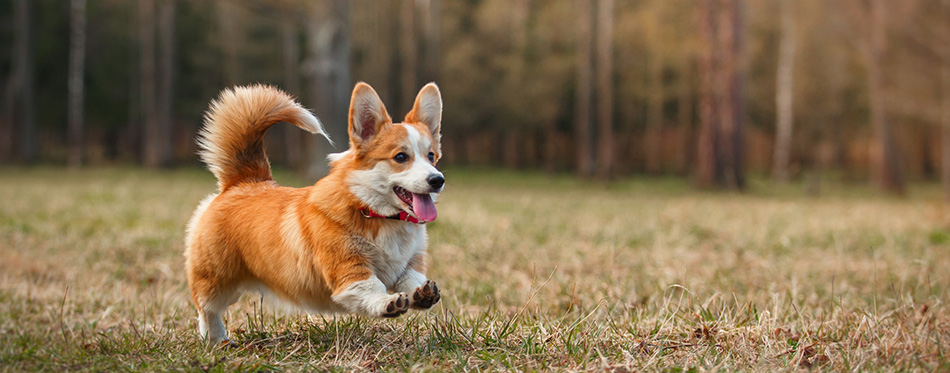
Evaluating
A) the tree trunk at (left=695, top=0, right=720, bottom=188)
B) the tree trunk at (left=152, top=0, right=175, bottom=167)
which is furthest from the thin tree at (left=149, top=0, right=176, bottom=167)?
the tree trunk at (left=695, top=0, right=720, bottom=188)

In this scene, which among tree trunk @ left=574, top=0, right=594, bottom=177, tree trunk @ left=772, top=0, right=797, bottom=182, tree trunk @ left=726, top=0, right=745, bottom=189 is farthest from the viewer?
tree trunk @ left=772, top=0, right=797, bottom=182

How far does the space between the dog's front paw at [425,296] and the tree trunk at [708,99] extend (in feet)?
54.1

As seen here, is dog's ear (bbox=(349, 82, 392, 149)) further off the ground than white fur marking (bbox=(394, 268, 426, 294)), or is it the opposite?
dog's ear (bbox=(349, 82, 392, 149))

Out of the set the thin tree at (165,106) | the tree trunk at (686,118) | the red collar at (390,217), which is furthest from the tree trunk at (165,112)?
the red collar at (390,217)

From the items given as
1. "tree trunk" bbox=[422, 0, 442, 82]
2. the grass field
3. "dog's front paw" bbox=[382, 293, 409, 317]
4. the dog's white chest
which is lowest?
the grass field

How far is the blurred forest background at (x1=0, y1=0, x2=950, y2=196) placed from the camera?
25906mm

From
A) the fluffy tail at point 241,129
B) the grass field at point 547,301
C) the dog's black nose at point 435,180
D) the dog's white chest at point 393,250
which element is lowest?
the grass field at point 547,301

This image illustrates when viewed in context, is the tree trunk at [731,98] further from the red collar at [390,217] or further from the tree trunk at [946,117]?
the red collar at [390,217]

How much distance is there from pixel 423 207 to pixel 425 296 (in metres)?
0.33

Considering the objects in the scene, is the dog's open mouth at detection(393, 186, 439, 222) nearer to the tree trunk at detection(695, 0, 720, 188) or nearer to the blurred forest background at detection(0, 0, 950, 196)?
the tree trunk at detection(695, 0, 720, 188)

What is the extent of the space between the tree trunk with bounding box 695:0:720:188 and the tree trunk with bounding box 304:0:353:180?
934cm

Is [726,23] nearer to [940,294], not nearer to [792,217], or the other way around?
[792,217]

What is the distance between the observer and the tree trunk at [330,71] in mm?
11758

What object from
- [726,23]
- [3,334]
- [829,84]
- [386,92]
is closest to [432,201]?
[3,334]
